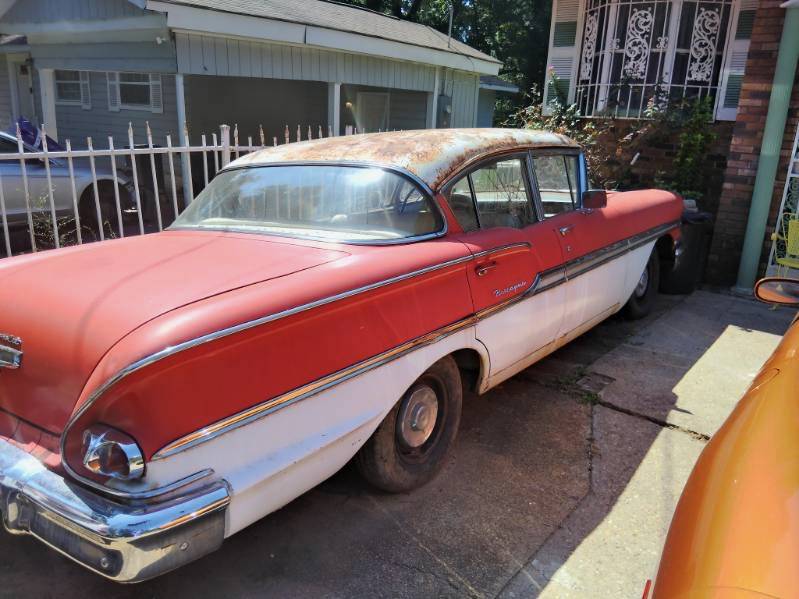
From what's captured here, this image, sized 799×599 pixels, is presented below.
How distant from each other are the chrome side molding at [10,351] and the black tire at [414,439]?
4.56 feet

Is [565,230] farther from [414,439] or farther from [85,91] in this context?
[85,91]

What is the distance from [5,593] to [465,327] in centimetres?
216

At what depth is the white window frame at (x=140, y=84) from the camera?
11.8 metres

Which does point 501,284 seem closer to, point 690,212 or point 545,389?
point 545,389

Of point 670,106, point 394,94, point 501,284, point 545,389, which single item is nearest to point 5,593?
point 501,284

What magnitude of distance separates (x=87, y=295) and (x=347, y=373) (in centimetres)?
98

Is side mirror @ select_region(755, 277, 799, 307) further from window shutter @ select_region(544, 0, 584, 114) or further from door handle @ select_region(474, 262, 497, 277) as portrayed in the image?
window shutter @ select_region(544, 0, 584, 114)

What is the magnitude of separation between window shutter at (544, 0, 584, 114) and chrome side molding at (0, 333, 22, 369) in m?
8.74

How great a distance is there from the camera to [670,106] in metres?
8.42

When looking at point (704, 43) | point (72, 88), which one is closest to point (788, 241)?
point (704, 43)

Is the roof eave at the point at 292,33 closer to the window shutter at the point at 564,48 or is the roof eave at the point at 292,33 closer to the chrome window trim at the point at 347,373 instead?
the window shutter at the point at 564,48

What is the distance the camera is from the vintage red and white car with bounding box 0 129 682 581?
1.93 m

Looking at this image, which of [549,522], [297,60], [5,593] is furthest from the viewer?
[297,60]

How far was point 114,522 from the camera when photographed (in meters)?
1.86
